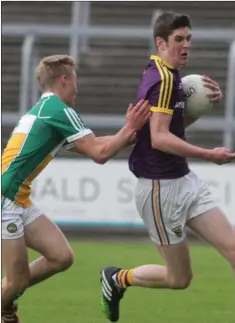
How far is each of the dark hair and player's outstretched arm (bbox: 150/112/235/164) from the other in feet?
1.99

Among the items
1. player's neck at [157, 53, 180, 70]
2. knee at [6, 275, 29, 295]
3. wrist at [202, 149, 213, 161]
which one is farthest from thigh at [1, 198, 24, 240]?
player's neck at [157, 53, 180, 70]

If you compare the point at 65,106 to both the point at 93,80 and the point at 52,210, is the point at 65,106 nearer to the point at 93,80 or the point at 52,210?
the point at 52,210

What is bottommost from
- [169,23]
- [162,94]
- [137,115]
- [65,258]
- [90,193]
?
[90,193]

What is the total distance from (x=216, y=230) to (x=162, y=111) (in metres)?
0.91

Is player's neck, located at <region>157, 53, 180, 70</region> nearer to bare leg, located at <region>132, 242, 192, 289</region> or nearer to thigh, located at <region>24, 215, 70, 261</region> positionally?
bare leg, located at <region>132, 242, 192, 289</region>

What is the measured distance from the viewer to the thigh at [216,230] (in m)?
7.04

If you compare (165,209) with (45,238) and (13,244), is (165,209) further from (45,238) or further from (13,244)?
(13,244)

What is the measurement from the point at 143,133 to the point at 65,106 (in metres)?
0.61

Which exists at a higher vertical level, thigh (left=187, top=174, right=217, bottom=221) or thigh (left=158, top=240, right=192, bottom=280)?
thigh (left=187, top=174, right=217, bottom=221)

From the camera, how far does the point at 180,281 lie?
286 inches

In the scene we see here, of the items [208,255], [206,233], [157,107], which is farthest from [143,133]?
[208,255]

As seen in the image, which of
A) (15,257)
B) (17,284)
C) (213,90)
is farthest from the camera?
(213,90)

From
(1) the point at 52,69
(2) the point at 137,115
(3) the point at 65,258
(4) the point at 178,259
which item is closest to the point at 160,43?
(2) the point at 137,115

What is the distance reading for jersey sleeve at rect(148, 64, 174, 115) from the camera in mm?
6941
